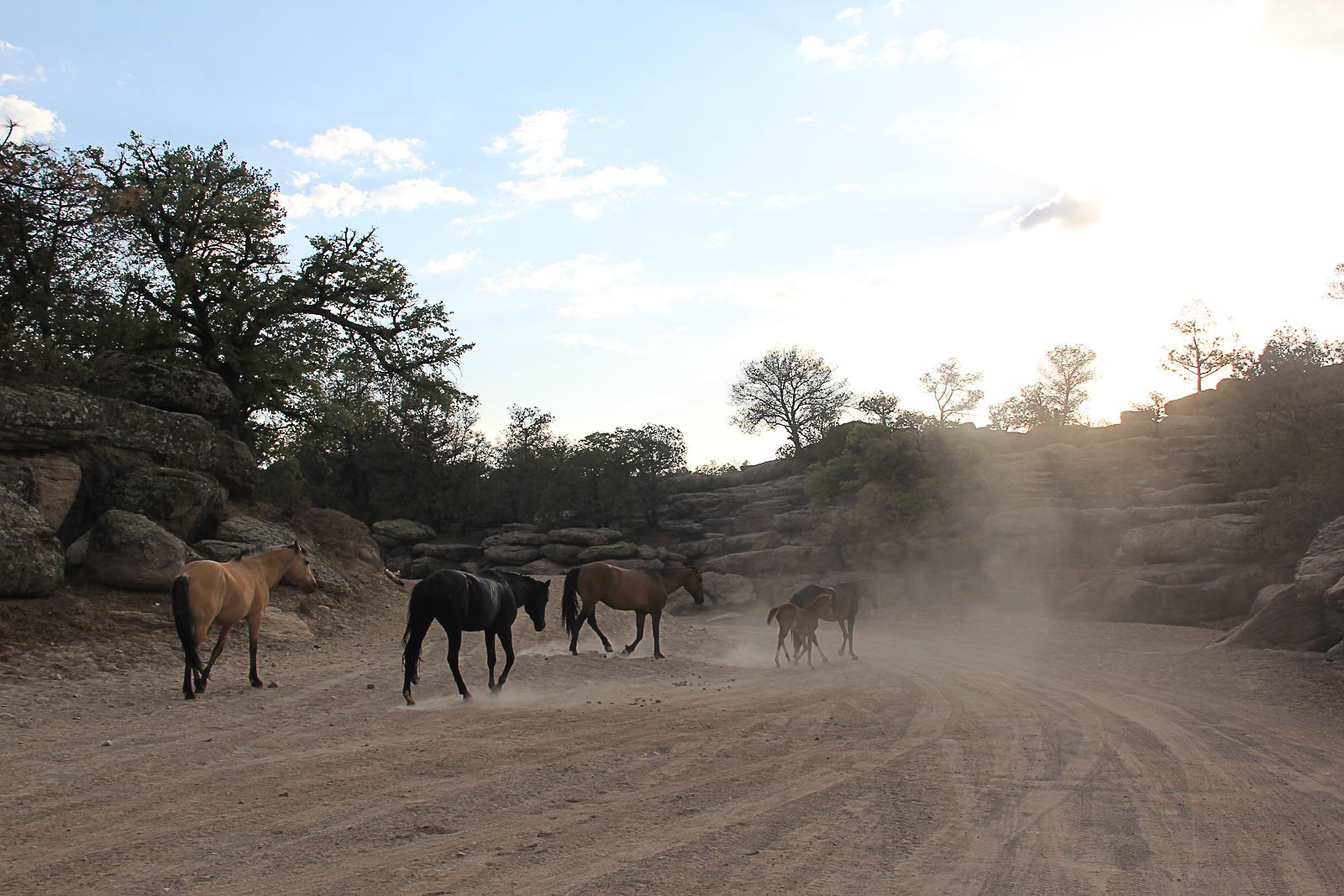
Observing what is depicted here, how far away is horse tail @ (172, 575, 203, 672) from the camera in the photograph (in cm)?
949

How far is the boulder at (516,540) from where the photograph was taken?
47.4 meters

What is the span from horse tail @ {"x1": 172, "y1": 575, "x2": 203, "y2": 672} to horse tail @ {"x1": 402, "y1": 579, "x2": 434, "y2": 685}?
8.23 feet

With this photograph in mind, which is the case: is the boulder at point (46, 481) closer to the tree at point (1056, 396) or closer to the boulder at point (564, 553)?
the boulder at point (564, 553)

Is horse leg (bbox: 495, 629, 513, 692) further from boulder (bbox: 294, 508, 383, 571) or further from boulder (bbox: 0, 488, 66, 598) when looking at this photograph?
boulder (bbox: 294, 508, 383, 571)

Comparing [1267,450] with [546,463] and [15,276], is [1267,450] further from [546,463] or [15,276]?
[546,463]

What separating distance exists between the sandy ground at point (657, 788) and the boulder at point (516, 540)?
3578 cm

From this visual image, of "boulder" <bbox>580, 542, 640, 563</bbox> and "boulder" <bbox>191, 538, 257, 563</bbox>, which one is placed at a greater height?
"boulder" <bbox>191, 538, 257, 563</bbox>

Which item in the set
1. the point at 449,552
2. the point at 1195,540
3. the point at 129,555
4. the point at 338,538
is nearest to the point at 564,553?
the point at 449,552

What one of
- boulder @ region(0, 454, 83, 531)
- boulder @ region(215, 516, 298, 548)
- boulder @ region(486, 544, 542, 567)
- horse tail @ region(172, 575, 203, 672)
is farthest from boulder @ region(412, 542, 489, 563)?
horse tail @ region(172, 575, 203, 672)

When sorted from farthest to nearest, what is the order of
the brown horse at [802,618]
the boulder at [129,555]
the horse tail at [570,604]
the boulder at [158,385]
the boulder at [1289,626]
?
the boulder at [158,385]
the brown horse at [802,618]
the horse tail at [570,604]
the boulder at [1289,626]
the boulder at [129,555]

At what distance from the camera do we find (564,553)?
4541 cm

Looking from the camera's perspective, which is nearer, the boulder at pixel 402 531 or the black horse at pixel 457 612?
the black horse at pixel 457 612

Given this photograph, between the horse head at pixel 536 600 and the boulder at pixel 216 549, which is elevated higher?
the boulder at pixel 216 549

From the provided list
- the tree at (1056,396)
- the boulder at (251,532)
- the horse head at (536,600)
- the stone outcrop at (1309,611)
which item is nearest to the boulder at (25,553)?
the boulder at (251,532)
